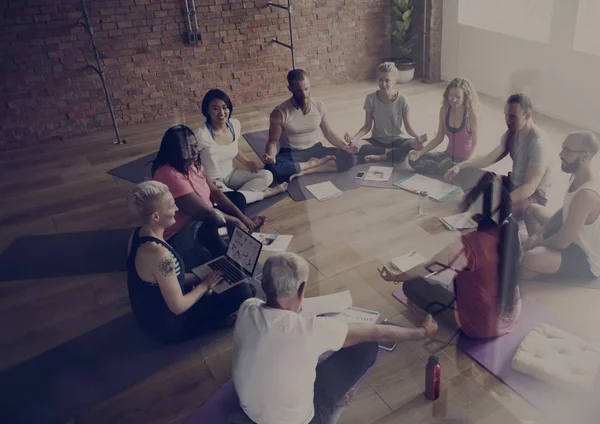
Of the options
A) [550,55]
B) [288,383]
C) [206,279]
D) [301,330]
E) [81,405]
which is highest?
[550,55]

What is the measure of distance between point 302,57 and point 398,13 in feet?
4.45

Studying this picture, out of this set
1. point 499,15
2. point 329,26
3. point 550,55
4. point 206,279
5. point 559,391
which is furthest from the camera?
point 329,26

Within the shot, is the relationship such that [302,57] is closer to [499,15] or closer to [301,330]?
[499,15]

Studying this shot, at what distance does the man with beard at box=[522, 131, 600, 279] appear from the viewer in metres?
2.89

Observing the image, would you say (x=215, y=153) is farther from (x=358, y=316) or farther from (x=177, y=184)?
(x=358, y=316)

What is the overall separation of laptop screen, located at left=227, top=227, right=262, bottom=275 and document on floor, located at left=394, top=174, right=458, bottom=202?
1.76 meters

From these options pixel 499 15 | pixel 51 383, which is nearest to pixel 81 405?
pixel 51 383

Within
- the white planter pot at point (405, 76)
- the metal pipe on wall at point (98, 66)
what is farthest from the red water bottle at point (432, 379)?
the white planter pot at point (405, 76)

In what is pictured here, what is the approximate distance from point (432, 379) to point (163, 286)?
1321 mm

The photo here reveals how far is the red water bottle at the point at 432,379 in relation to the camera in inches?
95.9

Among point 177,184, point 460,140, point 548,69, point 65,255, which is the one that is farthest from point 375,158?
point 65,255

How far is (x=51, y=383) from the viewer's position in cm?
279

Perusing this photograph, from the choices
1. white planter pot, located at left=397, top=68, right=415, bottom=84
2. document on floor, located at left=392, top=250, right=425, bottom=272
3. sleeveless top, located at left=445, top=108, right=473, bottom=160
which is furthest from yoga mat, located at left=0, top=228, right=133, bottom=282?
white planter pot, located at left=397, top=68, right=415, bottom=84

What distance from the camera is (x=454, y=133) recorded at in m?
4.37
